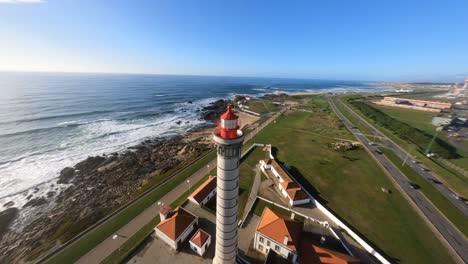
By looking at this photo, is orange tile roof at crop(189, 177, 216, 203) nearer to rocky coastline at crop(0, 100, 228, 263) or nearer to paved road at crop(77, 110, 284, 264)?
paved road at crop(77, 110, 284, 264)

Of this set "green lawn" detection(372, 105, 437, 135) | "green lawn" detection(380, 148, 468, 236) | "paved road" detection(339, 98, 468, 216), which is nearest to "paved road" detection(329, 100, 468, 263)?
"green lawn" detection(380, 148, 468, 236)

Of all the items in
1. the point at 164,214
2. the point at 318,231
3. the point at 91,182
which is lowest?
the point at 91,182

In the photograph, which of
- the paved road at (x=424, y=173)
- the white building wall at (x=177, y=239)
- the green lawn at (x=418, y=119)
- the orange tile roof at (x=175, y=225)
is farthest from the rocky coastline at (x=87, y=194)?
the green lawn at (x=418, y=119)

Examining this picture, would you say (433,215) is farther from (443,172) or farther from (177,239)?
(177,239)

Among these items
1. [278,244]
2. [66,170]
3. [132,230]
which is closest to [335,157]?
[278,244]

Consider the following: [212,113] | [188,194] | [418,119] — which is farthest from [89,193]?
[418,119]

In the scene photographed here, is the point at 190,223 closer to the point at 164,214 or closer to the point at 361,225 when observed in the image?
the point at 164,214

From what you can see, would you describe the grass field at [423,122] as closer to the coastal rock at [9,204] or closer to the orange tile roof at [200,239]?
the orange tile roof at [200,239]
